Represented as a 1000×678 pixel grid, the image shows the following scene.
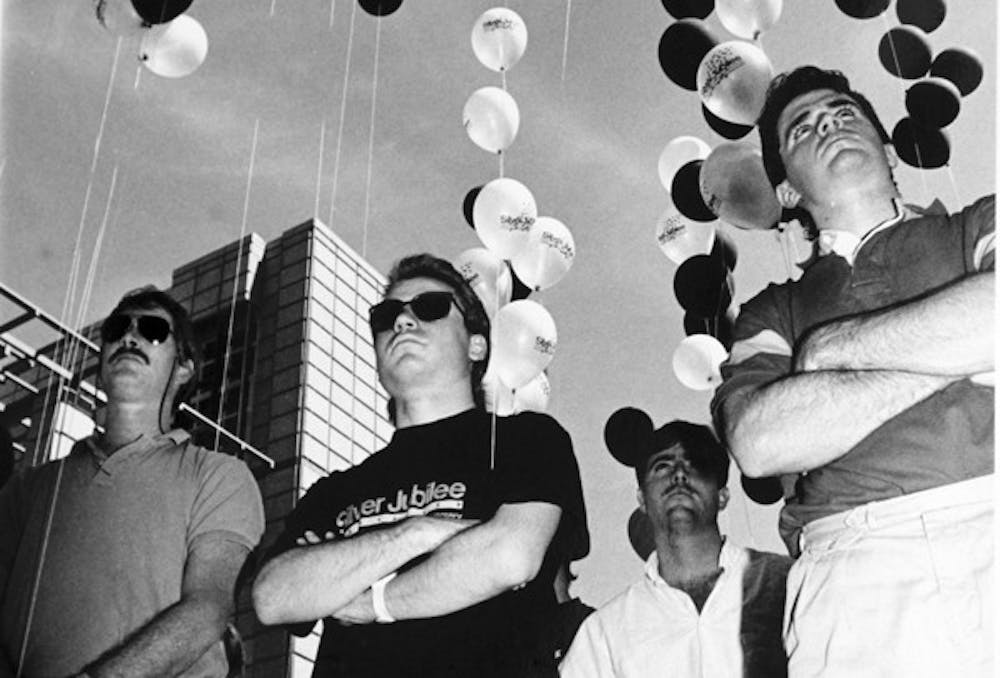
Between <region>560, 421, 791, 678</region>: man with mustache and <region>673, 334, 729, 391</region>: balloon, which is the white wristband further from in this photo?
<region>673, 334, 729, 391</region>: balloon

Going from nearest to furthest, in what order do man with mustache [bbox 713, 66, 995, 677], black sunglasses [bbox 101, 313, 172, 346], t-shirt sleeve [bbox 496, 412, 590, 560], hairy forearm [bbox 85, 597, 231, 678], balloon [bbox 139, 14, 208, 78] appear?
1. man with mustache [bbox 713, 66, 995, 677]
2. hairy forearm [bbox 85, 597, 231, 678]
3. t-shirt sleeve [bbox 496, 412, 590, 560]
4. black sunglasses [bbox 101, 313, 172, 346]
5. balloon [bbox 139, 14, 208, 78]

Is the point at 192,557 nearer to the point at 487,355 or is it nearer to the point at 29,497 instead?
the point at 29,497

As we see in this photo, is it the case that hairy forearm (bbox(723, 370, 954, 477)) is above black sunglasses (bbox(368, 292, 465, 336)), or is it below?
below

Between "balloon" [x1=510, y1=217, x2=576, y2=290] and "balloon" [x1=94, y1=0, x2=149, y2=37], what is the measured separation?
51.5 inches

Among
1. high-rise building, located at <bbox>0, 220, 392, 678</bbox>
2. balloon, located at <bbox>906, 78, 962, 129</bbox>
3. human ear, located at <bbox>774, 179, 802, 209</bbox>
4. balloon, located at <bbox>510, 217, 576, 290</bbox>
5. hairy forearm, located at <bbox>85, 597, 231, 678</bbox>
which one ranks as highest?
high-rise building, located at <bbox>0, 220, 392, 678</bbox>

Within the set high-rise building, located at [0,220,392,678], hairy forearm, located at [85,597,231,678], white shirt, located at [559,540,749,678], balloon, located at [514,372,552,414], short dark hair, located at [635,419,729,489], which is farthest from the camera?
high-rise building, located at [0,220,392,678]

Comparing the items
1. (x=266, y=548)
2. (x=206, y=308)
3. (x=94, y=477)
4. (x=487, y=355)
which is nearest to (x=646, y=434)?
(x=487, y=355)

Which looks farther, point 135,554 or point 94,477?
point 94,477

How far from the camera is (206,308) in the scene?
14.6m

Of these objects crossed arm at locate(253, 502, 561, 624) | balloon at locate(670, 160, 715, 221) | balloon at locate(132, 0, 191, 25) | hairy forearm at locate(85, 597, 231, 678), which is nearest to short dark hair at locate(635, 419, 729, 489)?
balloon at locate(670, 160, 715, 221)

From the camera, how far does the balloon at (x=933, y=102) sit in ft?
9.64

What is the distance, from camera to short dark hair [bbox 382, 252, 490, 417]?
2.33 metres

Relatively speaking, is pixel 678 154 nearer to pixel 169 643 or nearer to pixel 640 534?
pixel 640 534

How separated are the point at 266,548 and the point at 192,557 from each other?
6.1 inches
